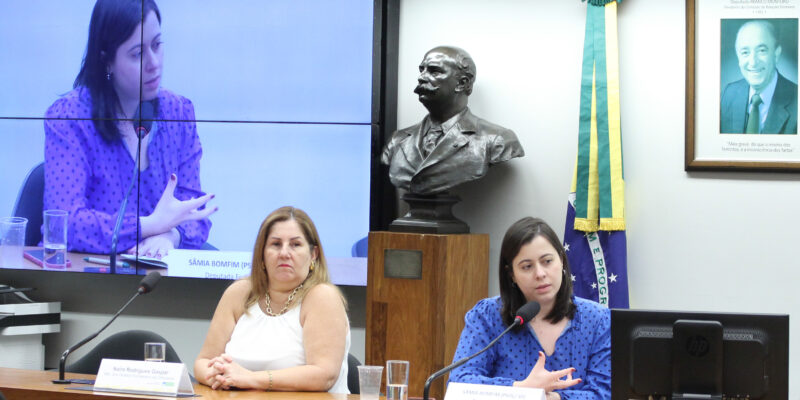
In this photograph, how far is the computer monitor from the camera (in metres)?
1.82

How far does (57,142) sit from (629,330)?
11.2 ft

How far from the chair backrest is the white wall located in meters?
1.82

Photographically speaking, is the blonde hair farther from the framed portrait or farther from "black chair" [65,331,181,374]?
the framed portrait

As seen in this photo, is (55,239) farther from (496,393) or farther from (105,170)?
(496,393)

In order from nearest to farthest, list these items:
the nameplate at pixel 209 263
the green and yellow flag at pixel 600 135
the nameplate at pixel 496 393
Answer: the nameplate at pixel 496 393 < the green and yellow flag at pixel 600 135 < the nameplate at pixel 209 263

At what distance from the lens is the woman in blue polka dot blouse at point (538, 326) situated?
248cm

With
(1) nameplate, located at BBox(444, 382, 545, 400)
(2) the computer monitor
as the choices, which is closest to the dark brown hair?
(1) nameplate, located at BBox(444, 382, 545, 400)

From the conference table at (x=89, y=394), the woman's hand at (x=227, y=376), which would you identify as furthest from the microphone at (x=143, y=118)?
the woman's hand at (x=227, y=376)

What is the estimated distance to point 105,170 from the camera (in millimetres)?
4414

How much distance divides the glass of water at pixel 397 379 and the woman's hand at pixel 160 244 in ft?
7.93

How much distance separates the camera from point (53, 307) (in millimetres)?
4496

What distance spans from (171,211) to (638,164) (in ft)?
7.14

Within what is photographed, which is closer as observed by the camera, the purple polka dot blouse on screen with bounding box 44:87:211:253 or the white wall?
the white wall

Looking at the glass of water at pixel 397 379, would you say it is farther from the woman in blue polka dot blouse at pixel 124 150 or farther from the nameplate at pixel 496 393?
the woman in blue polka dot blouse at pixel 124 150
